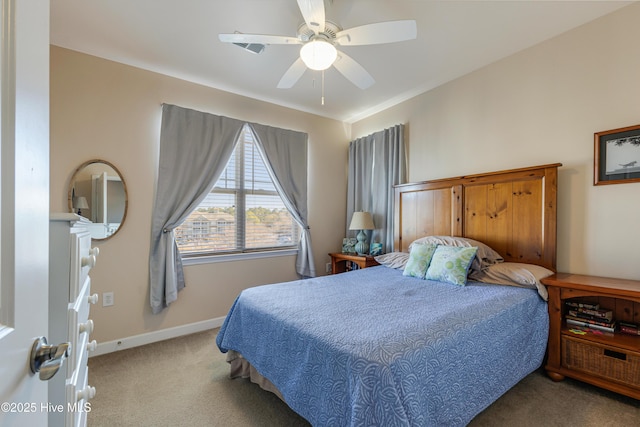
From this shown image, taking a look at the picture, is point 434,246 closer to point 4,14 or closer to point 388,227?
point 388,227

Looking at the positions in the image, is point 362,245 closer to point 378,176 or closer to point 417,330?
point 378,176

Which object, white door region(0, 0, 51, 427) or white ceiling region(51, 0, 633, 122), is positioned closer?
white door region(0, 0, 51, 427)

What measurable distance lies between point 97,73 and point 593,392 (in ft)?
15.5

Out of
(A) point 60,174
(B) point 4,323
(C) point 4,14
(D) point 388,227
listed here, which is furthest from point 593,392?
(A) point 60,174

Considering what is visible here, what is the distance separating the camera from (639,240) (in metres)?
2.04

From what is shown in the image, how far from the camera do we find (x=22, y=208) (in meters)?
0.52

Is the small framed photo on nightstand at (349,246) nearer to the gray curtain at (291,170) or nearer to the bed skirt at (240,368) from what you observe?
the gray curtain at (291,170)

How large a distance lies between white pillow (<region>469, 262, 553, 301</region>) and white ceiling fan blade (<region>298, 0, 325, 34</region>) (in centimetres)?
222

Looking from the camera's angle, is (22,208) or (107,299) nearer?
(22,208)

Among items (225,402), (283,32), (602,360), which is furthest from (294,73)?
(602,360)

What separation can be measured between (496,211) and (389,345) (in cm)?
207

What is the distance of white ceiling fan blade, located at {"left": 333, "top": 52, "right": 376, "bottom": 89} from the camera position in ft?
6.93

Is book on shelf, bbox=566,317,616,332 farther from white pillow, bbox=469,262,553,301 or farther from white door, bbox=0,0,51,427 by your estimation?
white door, bbox=0,0,51,427

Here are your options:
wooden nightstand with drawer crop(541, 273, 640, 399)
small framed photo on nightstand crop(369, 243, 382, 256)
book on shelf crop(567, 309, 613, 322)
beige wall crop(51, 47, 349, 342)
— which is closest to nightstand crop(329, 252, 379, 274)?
small framed photo on nightstand crop(369, 243, 382, 256)
